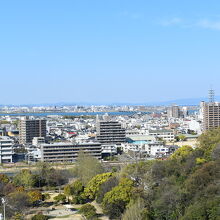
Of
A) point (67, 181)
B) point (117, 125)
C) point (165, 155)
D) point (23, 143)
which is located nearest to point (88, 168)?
point (67, 181)

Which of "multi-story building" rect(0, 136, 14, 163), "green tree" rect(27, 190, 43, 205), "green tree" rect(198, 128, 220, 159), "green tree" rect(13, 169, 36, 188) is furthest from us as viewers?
"multi-story building" rect(0, 136, 14, 163)

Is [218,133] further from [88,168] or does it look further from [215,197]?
[215,197]

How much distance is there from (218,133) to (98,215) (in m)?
7.16

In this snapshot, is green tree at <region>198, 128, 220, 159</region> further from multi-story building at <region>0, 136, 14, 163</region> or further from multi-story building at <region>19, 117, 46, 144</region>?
multi-story building at <region>19, 117, 46, 144</region>

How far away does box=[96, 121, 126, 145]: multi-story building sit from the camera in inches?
1059

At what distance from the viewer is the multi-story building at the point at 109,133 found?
26.9 meters

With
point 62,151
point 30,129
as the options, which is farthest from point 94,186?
point 30,129

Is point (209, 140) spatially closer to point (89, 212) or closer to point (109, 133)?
point (89, 212)

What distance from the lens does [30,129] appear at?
2938 cm

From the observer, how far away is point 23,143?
28891 millimetres

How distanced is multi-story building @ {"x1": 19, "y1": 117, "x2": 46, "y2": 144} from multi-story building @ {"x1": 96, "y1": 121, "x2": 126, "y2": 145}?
4406mm

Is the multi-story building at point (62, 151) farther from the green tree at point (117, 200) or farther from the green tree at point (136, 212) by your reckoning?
the green tree at point (136, 212)

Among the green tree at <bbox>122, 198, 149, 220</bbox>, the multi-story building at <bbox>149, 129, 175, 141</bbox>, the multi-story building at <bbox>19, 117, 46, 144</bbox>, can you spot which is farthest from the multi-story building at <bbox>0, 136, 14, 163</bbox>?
the green tree at <bbox>122, 198, 149, 220</bbox>

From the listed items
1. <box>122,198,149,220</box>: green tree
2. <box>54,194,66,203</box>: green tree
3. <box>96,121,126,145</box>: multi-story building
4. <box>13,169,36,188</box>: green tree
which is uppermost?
<box>96,121,126,145</box>: multi-story building
